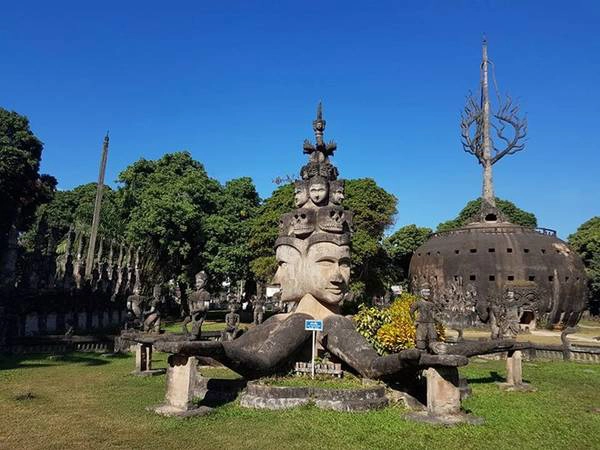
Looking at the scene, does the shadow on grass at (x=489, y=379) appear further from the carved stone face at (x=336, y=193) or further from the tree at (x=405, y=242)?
the tree at (x=405, y=242)

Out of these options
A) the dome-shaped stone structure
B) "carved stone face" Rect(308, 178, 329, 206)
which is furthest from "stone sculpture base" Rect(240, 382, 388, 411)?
the dome-shaped stone structure

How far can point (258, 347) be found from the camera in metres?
10.9

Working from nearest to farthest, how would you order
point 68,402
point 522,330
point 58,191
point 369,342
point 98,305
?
point 68,402
point 369,342
point 98,305
point 522,330
point 58,191

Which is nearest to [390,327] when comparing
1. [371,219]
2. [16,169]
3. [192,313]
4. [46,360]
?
[192,313]

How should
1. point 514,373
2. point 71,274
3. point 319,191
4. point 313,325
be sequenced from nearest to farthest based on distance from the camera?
point 313,325
point 514,373
point 319,191
point 71,274

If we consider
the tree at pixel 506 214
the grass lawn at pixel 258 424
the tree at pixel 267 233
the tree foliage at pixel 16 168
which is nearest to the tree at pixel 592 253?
the tree at pixel 506 214

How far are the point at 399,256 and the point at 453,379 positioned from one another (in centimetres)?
4954

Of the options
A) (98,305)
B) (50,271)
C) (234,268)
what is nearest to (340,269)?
(50,271)

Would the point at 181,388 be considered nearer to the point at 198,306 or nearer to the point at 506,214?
the point at 198,306

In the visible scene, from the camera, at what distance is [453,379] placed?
8.87 meters

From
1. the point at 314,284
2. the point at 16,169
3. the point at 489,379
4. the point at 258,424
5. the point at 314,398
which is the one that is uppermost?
the point at 16,169

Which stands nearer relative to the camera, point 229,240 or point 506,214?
point 229,240

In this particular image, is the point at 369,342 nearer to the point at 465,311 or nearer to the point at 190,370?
the point at 190,370

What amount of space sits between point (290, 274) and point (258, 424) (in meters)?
5.01
